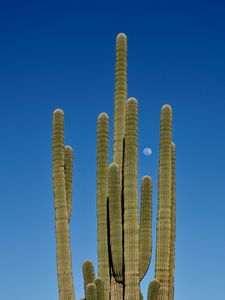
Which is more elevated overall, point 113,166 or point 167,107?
point 167,107

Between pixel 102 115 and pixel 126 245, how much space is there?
2552 mm

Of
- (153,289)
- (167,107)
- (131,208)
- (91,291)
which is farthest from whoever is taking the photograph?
(167,107)

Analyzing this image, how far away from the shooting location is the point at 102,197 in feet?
40.2

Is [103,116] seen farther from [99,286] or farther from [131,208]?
[99,286]

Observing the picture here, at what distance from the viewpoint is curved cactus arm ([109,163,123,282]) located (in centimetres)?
1179

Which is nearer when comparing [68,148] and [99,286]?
[99,286]

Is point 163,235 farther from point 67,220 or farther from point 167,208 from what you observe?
point 67,220

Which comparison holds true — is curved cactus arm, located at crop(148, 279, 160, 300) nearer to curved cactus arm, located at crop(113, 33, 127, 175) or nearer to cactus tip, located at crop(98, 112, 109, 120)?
curved cactus arm, located at crop(113, 33, 127, 175)

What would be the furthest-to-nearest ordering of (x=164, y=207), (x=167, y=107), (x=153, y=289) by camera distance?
(x=167, y=107), (x=164, y=207), (x=153, y=289)

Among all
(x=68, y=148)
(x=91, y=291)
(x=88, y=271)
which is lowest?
(x=91, y=291)

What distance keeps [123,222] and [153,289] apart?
135 cm

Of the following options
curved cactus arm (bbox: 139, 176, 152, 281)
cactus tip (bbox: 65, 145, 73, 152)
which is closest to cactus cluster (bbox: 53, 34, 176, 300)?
curved cactus arm (bbox: 139, 176, 152, 281)

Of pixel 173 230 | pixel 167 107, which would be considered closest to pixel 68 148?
pixel 167 107

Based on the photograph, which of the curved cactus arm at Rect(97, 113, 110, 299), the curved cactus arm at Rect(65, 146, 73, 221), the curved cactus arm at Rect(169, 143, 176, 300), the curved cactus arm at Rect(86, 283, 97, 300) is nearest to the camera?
the curved cactus arm at Rect(86, 283, 97, 300)
